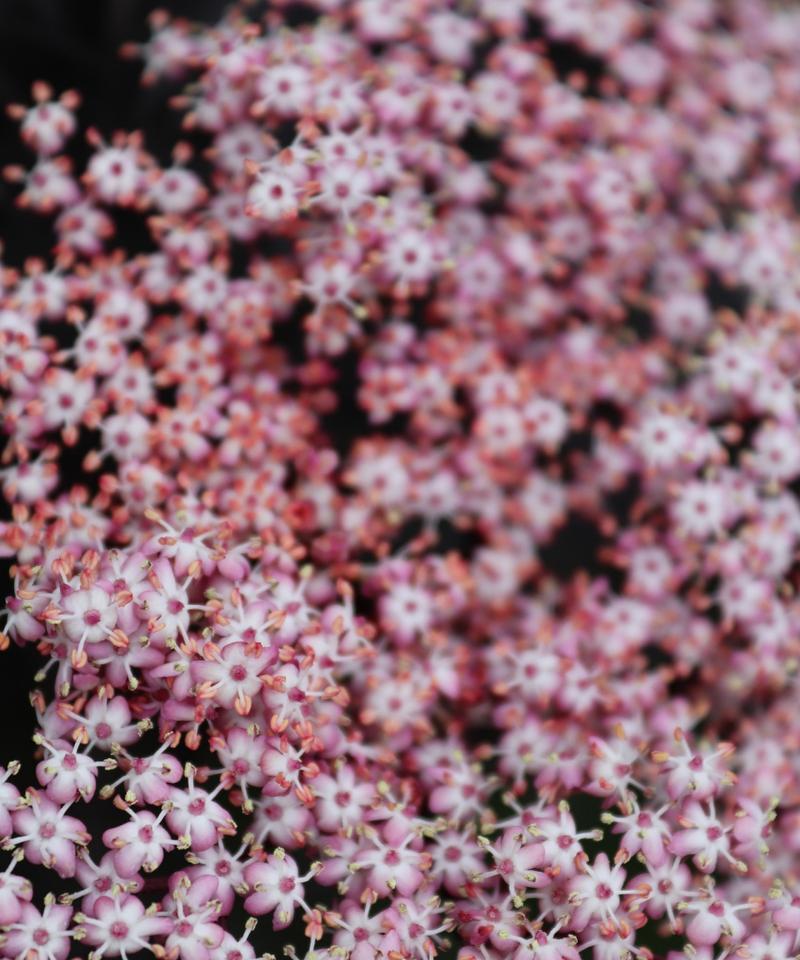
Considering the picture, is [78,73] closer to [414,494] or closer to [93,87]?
[93,87]

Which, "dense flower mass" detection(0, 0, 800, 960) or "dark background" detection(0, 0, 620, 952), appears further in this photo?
"dark background" detection(0, 0, 620, 952)

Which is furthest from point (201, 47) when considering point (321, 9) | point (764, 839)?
point (764, 839)

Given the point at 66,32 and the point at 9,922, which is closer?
the point at 9,922

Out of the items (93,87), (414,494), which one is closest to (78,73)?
(93,87)

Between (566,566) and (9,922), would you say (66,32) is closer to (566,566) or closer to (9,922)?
(566,566)

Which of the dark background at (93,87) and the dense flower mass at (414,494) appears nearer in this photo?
the dense flower mass at (414,494)

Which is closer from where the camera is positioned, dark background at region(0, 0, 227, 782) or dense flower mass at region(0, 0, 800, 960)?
dense flower mass at region(0, 0, 800, 960)

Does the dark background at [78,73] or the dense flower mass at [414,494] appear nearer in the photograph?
the dense flower mass at [414,494]

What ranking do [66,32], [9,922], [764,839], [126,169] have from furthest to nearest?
[66,32] < [126,169] < [764,839] < [9,922]
